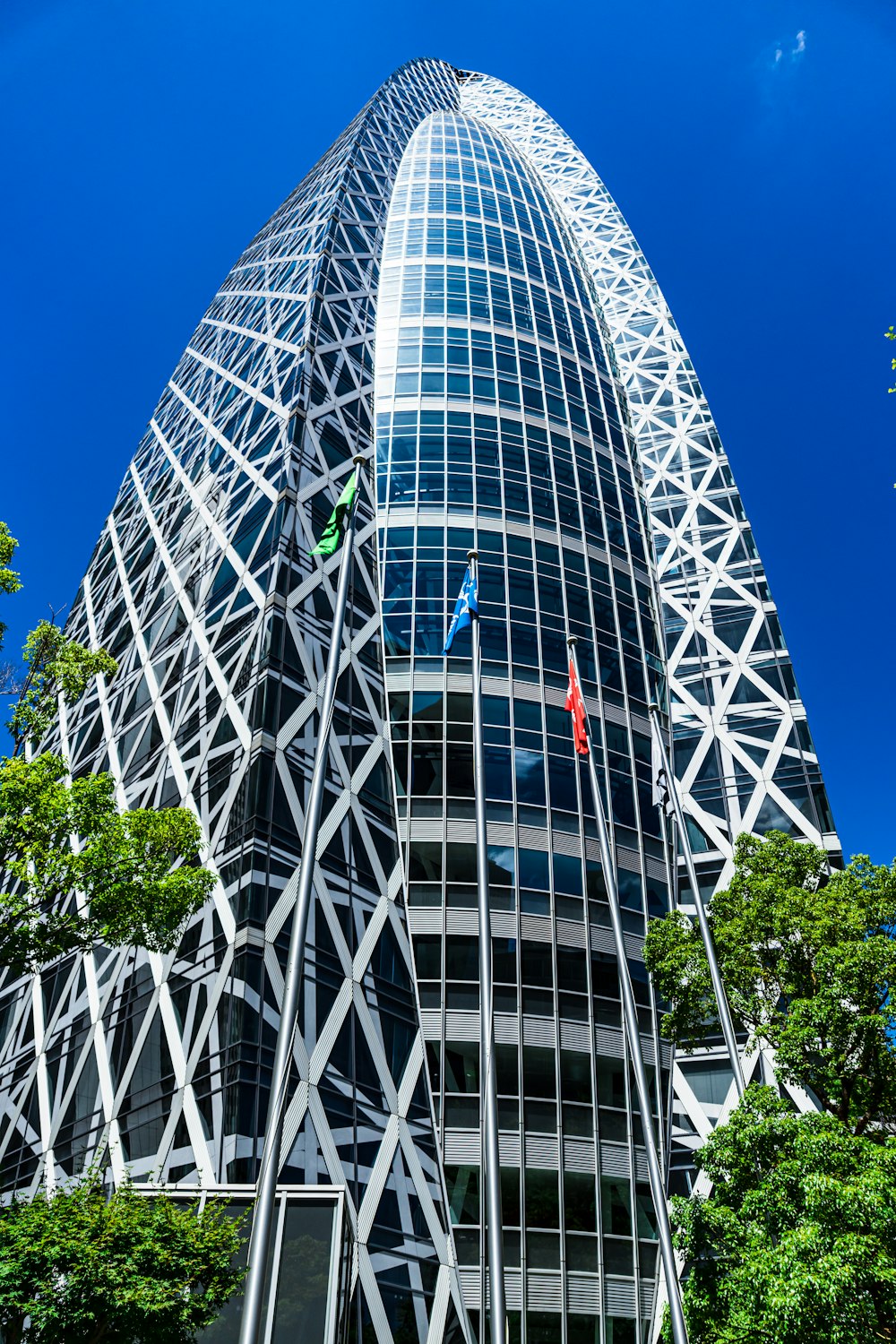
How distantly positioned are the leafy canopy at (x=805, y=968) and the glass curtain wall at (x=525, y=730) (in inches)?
227

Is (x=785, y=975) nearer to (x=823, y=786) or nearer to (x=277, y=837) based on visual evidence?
(x=277, y=837)

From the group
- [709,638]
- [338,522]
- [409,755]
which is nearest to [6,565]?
[338,522]

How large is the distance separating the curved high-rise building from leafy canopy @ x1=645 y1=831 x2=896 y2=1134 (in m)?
7.27

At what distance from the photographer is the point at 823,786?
45.2m

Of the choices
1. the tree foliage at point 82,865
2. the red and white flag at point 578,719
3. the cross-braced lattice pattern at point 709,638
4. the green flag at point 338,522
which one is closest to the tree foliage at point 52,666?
the tree foliage at point 82,865

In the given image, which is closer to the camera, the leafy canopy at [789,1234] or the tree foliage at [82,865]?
the leafy canopy at [789,1234]

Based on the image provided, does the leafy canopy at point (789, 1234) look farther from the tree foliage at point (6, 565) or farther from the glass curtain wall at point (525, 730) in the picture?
the tree foliage at point (6, 565)

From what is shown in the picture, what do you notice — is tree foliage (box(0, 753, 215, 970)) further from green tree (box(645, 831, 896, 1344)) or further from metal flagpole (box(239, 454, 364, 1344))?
green tree (box(645, 831, 896, 1344))

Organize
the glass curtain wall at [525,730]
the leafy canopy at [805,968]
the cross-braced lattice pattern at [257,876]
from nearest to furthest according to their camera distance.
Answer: the leafy canopy at [805,968] → the cross-braced lattice pattern at [257,876] → the glass curtain wall at [525,730]

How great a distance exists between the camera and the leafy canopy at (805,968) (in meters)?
22.7

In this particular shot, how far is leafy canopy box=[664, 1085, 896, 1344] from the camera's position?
1686cm

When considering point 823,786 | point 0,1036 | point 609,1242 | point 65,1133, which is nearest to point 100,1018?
point 65,1133

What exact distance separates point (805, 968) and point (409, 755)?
1719 cm

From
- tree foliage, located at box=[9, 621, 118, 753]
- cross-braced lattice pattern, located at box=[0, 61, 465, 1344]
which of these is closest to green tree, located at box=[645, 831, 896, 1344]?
cross-braced lattice pattern, located at box=[0, 61, 465, 1344]
